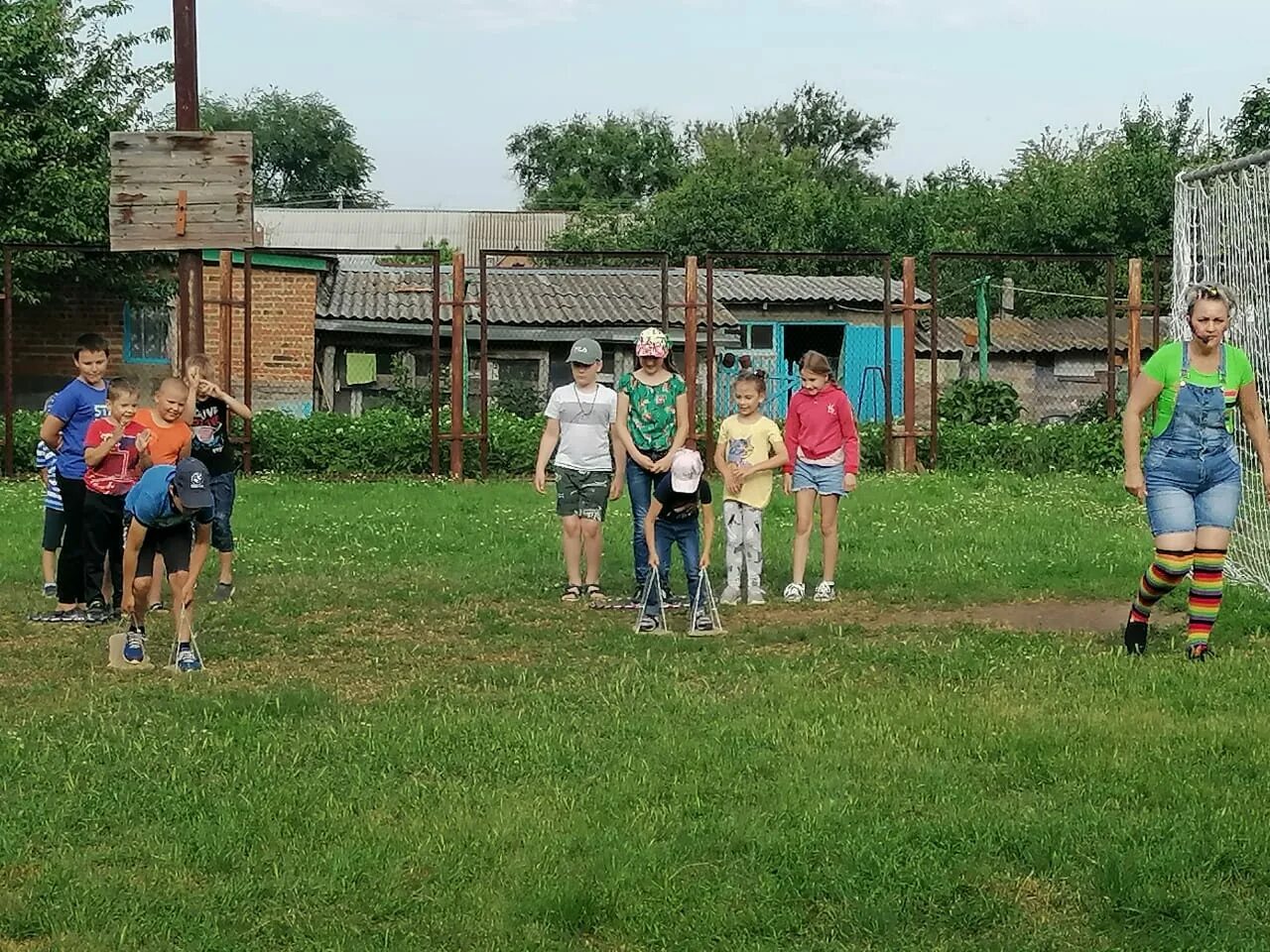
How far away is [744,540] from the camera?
10352 millimetres

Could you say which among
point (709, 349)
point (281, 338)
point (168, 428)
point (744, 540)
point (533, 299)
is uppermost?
point (533, 299)

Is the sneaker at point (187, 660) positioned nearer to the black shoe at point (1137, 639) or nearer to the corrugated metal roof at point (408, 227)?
the black shoe at point (1137, 639)

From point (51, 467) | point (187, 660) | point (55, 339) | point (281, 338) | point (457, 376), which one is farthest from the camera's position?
point (281, 338)

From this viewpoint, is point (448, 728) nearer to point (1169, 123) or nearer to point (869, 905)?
point (869, 905)

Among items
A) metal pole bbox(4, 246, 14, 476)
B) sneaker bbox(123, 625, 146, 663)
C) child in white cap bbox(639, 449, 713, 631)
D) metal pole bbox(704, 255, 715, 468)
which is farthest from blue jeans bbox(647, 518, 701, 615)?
metal pole bbox(4, 246, 14, 476)

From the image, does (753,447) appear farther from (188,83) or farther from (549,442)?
(188,83)

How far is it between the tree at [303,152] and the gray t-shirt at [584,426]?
73.2 m

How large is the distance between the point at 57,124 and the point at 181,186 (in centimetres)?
1440

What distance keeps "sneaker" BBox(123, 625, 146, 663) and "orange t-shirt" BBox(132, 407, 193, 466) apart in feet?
3.11

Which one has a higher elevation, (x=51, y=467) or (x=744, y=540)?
(x=51, y=467)

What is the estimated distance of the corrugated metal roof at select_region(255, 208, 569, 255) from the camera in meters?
64.5

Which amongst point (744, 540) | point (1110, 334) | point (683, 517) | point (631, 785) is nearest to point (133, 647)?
point (683, 517)

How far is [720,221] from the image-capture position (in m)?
46.8

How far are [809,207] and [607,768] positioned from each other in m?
42.1
